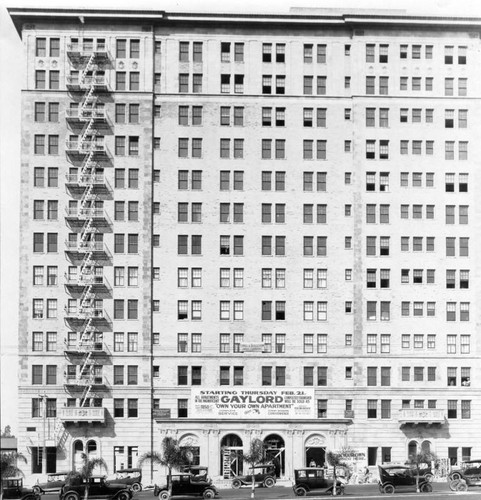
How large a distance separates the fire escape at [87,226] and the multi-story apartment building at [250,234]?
0.19 metres

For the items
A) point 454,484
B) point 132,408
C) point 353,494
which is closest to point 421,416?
point 454,484

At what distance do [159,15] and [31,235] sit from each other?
24.9 metres

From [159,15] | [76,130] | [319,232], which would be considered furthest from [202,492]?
[159,15]

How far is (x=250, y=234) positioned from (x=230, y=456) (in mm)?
21362

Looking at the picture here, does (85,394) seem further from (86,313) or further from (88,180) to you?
(88,180)

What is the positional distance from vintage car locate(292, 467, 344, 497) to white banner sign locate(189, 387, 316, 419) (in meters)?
19.7

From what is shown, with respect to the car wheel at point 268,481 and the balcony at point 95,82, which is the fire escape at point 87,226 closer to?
the balcony at point 95,82

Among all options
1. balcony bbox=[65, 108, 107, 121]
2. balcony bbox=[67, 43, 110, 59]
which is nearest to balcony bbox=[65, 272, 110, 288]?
balcony bbox=[65, 108, 107, 121]

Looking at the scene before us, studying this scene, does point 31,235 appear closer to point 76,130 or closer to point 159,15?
point 76,130

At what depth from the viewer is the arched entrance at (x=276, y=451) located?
96125 millimetres

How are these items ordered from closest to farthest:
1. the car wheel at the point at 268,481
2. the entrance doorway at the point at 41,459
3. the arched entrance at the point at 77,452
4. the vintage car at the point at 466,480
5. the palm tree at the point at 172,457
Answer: the vintage car at the point at 466,480, the palm tree at the point at 172,457, the car wheel at the point at 268,481, the entrance doorway at the point at 41,459, the arched entrance at the point at 77,452

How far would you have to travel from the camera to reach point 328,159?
327 ft

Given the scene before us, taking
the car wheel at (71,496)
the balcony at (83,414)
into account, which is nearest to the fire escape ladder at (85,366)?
the balcony at (83,414)

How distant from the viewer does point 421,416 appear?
96.2 m
